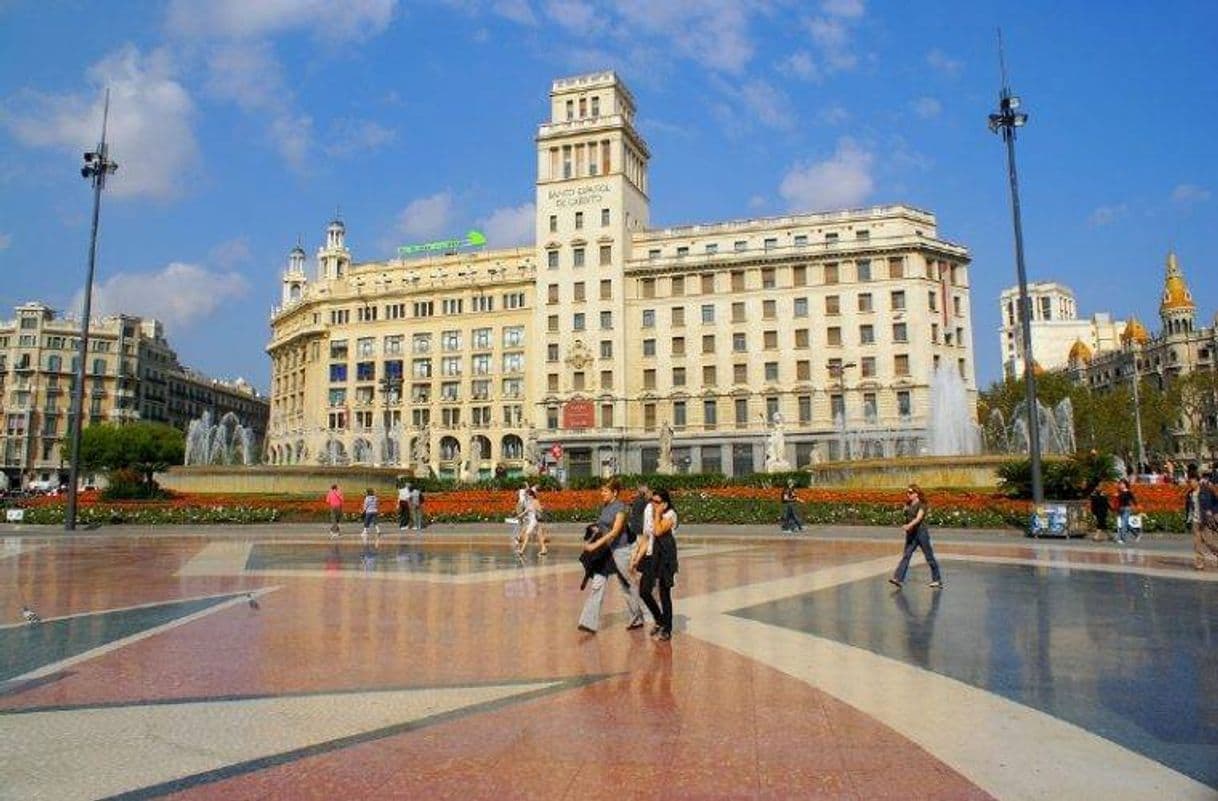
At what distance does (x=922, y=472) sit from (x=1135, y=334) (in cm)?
10527

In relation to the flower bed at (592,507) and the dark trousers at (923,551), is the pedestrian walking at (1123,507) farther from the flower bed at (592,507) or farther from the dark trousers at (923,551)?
the dark trousers at (923,551)

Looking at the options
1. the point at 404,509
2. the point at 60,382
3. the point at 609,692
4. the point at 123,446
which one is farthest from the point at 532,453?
the point at 609,692

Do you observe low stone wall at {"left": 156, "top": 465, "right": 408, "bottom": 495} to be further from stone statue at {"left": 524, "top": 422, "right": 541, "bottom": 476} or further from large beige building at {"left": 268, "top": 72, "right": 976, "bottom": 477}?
stone statue at {"left": 524, "top": 422, "right": 541, "bottom": 476}

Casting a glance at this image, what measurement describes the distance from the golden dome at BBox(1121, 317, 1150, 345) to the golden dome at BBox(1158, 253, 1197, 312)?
4421 mm

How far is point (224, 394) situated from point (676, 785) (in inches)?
5600

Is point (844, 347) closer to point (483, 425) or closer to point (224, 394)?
point (483, 425)

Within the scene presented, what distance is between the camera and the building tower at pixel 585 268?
73.8 metres

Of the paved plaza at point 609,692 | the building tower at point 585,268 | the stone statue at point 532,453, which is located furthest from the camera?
the building tower at point 585,268

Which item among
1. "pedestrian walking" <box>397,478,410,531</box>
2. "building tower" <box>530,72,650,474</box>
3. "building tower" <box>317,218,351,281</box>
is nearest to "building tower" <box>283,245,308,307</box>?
"building tower" <box>317,218,351,281</box>

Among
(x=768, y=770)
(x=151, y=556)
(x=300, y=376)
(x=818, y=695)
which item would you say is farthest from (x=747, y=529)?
(x=300, y=376)

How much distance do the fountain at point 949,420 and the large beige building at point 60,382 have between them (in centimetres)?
8476

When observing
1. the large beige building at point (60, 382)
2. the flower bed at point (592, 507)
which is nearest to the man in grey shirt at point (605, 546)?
the flower bed at point (592, 507)

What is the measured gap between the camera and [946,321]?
7025 centimetres

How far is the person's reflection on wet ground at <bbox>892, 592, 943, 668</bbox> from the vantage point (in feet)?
26.9
